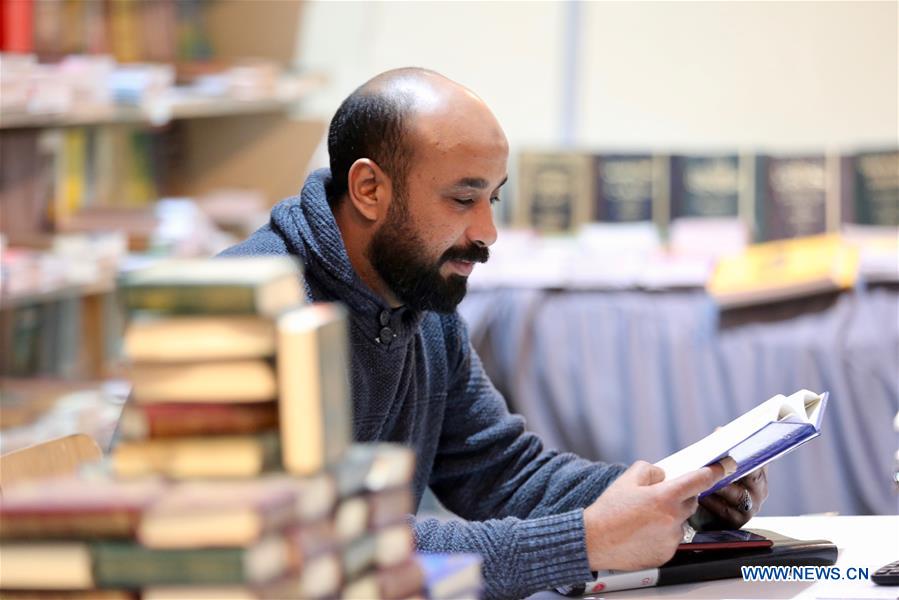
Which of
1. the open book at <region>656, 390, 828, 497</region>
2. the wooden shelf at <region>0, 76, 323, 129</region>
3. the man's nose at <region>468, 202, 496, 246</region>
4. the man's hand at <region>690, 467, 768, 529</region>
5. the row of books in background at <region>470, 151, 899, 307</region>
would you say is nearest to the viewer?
the open book at <region>656, 390, 828, 497</region>

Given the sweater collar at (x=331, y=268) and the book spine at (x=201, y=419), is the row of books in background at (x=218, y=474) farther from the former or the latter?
the sweater collar at (x=331, y=268)

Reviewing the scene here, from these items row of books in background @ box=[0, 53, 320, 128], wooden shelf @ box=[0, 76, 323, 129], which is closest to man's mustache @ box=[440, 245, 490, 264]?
row of books in background @ box=[0, 53, 320, 128]

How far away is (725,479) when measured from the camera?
154 centimetres

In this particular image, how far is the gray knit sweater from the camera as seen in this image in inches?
60.2

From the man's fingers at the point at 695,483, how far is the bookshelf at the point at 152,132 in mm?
1724

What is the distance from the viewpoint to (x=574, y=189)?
13.8ft

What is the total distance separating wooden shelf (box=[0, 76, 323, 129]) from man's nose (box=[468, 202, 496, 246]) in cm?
138

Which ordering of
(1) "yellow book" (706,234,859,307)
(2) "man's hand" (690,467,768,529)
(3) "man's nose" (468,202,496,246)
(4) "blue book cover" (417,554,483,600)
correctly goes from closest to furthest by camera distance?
(4) "blue book cover" (417,554,483,600) → (2) "man's hand" (690,467,768,529) → (3) "man's nose" (468,202,496,246) → (1) "yellow book" (706,234,859,307)

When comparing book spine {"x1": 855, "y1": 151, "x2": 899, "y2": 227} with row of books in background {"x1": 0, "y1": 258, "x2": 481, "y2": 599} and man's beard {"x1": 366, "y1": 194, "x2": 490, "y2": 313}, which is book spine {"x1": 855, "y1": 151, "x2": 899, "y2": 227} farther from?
row of books in background {"x1": 0, "y1": 258, "x2": 481, "y2": 599}

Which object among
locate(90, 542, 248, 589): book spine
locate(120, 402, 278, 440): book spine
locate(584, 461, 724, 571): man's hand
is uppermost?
locate(120, 402, 278, 440): book spine

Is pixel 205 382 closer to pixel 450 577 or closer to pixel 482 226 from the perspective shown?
pixel 450 577

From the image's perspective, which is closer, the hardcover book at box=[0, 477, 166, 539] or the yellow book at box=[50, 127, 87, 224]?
the hardcover book at box=[0, 477, 166, 539]

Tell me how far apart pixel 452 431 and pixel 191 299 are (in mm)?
1096

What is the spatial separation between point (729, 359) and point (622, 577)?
2032mm
